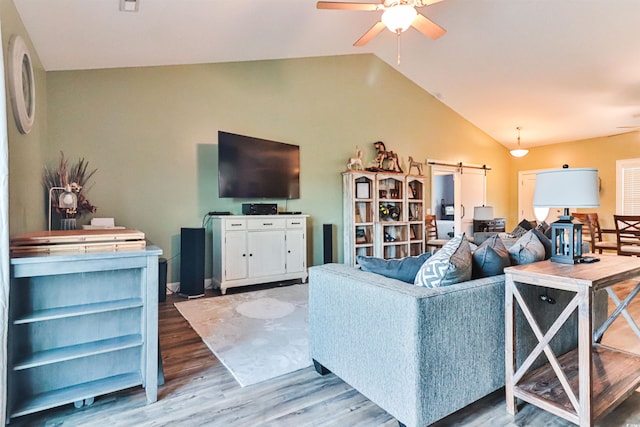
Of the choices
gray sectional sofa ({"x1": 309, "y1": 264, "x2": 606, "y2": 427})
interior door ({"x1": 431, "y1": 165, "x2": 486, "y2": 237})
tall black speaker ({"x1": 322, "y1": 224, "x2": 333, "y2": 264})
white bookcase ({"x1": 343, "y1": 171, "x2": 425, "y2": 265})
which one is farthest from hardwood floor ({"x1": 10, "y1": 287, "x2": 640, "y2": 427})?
interior door ({"x1": 431, "y1": 165, "x2": 486, "y2": 237})

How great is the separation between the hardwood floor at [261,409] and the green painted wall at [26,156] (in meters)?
1.16

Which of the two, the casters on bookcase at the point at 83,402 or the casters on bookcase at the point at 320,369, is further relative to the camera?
the casters on bookcase at the point at 320,369

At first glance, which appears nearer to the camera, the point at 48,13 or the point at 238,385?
the point at 238,385

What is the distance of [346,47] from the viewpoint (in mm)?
5230

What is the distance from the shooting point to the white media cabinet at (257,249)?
4297mm

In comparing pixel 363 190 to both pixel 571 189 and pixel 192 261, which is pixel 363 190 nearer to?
pixel 192 261

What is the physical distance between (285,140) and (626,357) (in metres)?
4.47

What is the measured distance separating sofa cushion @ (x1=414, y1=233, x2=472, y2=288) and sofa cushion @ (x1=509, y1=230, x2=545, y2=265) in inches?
16.9

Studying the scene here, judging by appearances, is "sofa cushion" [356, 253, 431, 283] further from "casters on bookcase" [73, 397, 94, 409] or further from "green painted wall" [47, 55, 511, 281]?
"green painted wall" [47, 55, 511, 281]

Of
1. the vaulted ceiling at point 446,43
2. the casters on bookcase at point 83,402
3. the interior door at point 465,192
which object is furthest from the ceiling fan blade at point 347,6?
the interior door at point 465,192

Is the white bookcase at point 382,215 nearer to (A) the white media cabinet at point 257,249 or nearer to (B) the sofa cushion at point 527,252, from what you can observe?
(A) the white media cabinet at point 257,249

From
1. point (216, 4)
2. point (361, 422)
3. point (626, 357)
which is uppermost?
point (216, 4)

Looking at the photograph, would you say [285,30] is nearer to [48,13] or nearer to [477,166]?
[48,13]

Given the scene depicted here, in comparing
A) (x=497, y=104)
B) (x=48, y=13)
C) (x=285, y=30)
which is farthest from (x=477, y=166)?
(x=48, y=13)
